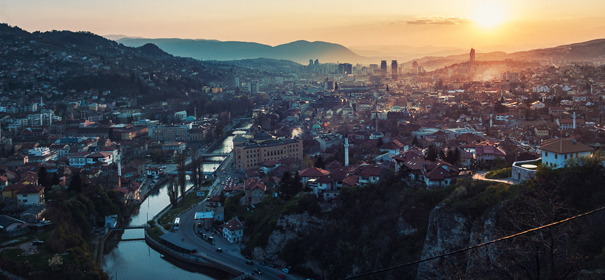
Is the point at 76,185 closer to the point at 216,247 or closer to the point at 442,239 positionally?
the point at 216,247

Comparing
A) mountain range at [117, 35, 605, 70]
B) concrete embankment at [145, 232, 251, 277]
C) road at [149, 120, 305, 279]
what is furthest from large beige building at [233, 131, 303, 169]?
mountain range at [117, 35, 605, 70]

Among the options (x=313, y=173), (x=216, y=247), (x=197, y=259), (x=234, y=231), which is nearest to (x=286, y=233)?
(x=234, y=231)

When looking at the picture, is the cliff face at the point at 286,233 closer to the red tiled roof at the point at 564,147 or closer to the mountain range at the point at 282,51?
the red tiled roof at the point at 564,147

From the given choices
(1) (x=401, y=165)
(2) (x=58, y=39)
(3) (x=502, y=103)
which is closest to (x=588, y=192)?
(1) (x=401, y=165)

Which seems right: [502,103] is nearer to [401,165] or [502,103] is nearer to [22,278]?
[401,165]

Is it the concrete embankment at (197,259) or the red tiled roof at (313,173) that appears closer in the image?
the concrete embankment at (197,259)

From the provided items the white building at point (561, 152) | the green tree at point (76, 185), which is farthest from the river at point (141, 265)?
the white building at point (561, 152)
